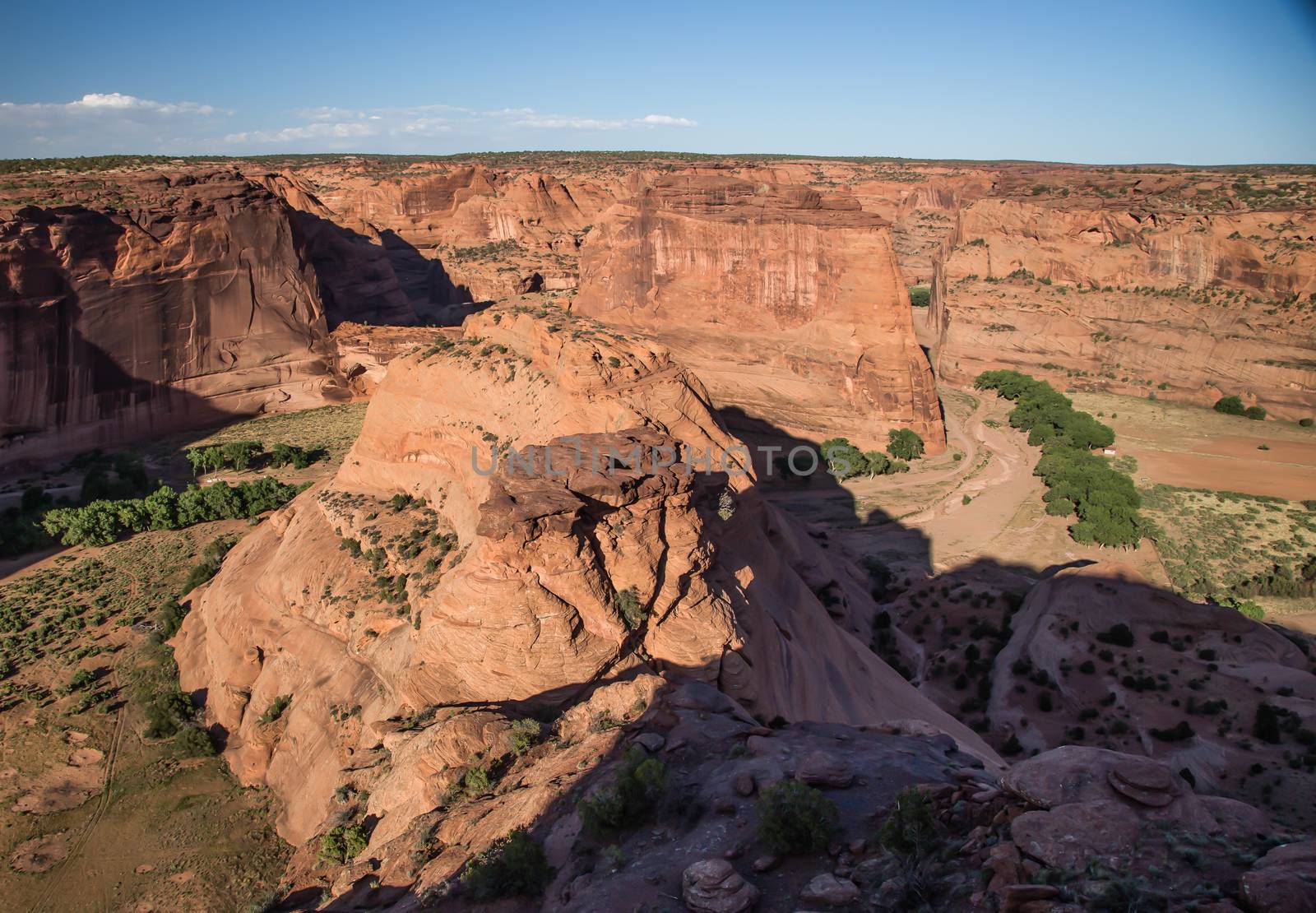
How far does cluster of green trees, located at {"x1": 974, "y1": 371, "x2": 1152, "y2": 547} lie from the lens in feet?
130

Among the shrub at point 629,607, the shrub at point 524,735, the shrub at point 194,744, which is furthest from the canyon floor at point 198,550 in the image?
the shrub at point 629,607

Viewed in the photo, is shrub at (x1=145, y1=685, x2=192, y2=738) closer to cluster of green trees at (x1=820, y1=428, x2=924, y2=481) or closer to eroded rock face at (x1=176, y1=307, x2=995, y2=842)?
eroded rock face at (x1=176, y1=307, x2=995, y2=842)

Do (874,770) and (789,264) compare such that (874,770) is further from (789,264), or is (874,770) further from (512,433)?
(789,264)

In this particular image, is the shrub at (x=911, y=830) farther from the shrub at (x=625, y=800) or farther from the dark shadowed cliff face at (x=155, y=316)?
the dark shadowed cliff face at (x=155, y=316)

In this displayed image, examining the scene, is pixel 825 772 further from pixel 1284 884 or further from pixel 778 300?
pixel 778 300

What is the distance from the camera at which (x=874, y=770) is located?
476 inches

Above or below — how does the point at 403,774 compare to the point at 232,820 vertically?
above

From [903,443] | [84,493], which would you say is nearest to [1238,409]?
[903,443]

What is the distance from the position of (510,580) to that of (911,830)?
871 centimetres

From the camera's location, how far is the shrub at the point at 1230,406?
189 feet

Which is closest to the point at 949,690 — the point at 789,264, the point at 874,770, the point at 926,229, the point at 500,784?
the point at 874,770

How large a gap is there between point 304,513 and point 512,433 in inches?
396

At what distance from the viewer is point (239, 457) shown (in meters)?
44.2

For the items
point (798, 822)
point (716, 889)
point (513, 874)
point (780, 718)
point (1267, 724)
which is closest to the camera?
point (716, 889)
